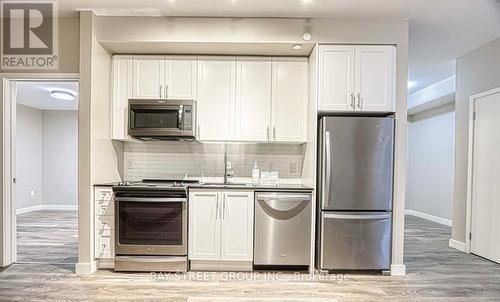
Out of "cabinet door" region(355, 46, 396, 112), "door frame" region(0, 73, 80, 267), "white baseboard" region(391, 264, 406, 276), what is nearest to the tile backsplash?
"cabinet door" region(355, 46, 396, 112)

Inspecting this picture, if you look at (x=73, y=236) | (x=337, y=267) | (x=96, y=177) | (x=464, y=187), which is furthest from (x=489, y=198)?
(x=73, y=236)

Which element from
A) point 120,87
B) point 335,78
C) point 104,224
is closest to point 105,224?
point 104,224

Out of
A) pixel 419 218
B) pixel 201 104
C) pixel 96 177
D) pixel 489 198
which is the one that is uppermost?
pixel 201 104

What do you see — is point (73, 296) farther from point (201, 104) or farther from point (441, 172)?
point (441, 172)

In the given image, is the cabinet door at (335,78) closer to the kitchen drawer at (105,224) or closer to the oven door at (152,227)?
the oven door at (152,227)

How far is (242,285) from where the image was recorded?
2.82m

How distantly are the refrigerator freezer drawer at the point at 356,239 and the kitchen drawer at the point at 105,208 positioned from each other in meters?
2.21

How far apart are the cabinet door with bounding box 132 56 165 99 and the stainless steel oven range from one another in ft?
3.57

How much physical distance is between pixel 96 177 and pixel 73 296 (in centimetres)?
115

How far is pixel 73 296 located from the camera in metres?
2.56

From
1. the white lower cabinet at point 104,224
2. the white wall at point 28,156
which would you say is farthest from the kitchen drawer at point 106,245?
the white wall at point 28,156

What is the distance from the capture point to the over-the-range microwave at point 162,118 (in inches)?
130

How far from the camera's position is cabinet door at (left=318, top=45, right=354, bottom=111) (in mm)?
3107

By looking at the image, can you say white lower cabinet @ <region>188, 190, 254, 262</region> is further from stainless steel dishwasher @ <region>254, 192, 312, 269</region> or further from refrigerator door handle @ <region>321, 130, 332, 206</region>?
refrigerator door handle @ <region>321, 130, 332, 206</region>
